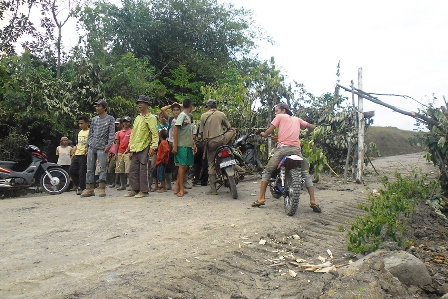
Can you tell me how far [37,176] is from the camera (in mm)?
9328

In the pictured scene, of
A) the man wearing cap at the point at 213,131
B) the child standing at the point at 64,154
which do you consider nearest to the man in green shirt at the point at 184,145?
the man wearing cap at the point at 213,131

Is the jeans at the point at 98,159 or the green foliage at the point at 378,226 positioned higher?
the jeans at the point at 98,159

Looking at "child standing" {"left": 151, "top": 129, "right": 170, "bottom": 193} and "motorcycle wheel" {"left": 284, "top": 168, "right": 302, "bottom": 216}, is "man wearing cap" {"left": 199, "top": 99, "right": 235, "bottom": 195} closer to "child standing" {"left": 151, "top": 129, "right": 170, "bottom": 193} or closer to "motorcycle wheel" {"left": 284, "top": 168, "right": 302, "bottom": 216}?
"child standing" {"left": 151, "top": 129, "right": 170, "bottom": 193}

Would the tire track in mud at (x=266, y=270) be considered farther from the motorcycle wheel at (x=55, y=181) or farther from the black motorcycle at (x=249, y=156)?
the motorcycle wheel at (x=55, y=181)

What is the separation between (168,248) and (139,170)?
3.51 meters

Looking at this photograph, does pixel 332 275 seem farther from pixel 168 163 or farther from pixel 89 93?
pixel 89 93

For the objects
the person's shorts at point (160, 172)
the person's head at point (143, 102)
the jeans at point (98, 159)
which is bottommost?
the person's shorts at point (160, 172)

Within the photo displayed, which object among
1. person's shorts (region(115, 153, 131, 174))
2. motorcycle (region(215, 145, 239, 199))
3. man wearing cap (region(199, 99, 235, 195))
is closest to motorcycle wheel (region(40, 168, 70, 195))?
person's shorts (region(115, 153, 131, 174))

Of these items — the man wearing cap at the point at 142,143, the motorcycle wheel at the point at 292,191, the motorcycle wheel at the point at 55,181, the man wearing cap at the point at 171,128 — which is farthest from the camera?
the motorcycle wheel at the point at 55,181

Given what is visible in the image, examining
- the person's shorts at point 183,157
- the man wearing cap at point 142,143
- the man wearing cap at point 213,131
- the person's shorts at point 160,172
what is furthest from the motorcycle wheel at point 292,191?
the person's shorts at point 160,172

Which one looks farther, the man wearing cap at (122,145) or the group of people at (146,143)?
the man wearing cap at (122,145)

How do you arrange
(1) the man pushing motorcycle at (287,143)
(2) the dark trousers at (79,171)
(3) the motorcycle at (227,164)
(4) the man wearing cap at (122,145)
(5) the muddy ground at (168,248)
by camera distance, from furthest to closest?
(4) the man wearing cap at (122,145)
(2) the dark trousers at (79,171)
(3) the motorcycle at (227,164)
(1) the man pushing motorcycle at (287,143)
(5) the muddy ground at (168,248)

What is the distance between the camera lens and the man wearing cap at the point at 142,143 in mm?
7391

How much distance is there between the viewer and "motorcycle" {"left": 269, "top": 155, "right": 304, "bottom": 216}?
5.86m
